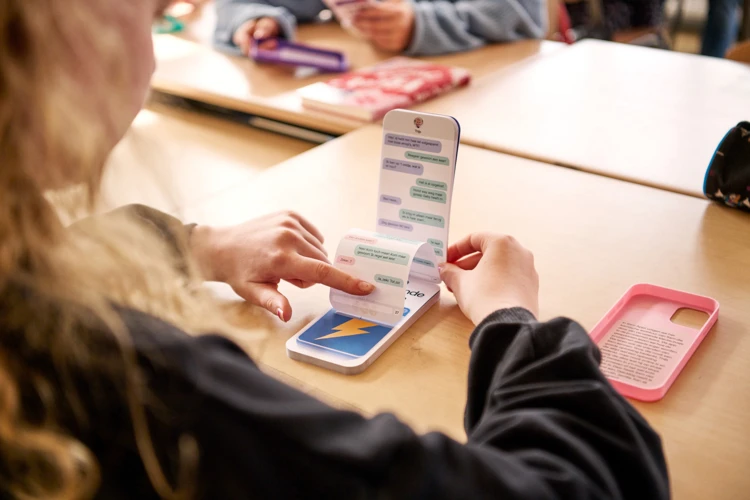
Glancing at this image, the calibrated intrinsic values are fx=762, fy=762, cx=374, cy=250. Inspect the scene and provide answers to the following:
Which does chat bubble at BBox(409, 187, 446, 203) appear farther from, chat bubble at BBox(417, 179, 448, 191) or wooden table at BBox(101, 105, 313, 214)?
wooden table at BBox(101, 105, 313, 214)

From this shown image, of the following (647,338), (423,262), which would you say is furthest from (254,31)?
(647,338)

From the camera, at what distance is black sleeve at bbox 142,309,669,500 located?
17.1 inches

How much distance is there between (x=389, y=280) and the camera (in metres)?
0.87

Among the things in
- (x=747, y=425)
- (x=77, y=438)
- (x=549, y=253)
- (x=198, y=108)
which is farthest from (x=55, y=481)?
(x=198, y=108)

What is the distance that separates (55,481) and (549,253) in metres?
0.73

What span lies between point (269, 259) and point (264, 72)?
0.99 metres

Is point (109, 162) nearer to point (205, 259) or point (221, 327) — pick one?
point (221, 327)

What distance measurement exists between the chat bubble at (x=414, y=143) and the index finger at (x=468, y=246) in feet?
0.38

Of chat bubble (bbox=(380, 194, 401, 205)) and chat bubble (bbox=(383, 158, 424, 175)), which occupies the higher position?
chat bubble (bbox=(383, 158, 424, 175))

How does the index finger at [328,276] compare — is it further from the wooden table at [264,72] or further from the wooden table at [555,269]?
the wooden table at [264,72]

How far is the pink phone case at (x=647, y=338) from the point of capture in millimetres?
776

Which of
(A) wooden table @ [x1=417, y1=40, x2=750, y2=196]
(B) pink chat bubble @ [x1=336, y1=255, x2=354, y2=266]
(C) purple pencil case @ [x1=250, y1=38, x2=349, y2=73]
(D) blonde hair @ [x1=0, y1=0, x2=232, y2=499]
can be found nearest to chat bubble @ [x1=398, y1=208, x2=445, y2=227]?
(B) pink chat bubble @ [x1=336, y1=255, x2=354, y2=266]

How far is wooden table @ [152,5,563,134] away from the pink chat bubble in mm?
637

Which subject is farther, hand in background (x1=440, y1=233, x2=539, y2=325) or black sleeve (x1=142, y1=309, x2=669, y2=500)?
hand in background (x1=440, y1=233, x2=539, y2=325)
